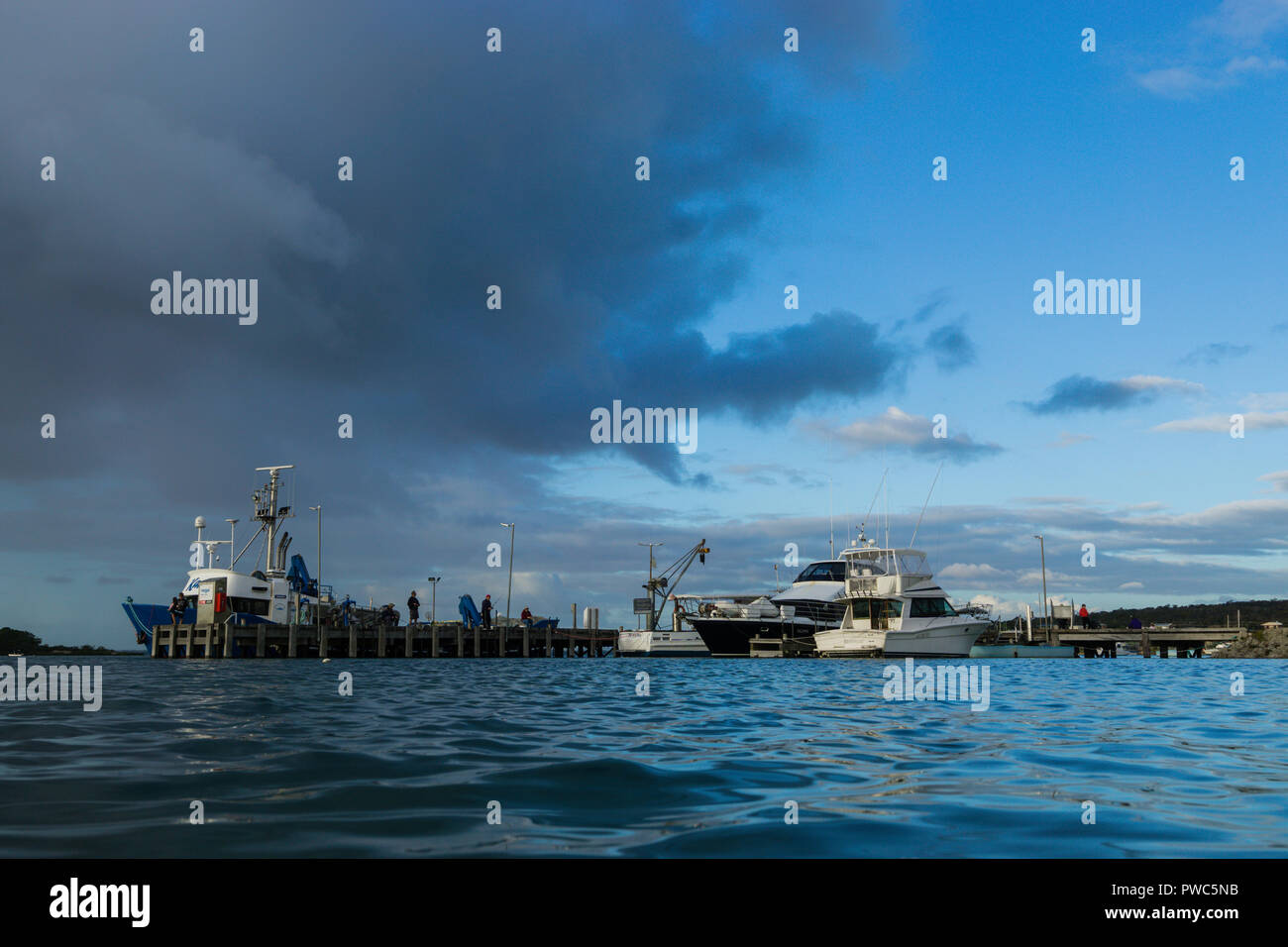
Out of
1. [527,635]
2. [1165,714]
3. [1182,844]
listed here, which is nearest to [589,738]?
[1182,844]

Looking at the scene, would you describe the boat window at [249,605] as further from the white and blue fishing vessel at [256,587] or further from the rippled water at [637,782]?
the rippled water at [637,782]

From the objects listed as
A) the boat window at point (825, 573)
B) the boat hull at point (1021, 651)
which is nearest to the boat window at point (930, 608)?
the boat hull at point (1021, 651)

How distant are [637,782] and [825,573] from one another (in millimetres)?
77612

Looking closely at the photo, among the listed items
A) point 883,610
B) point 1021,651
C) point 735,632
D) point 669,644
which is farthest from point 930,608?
point 669,644

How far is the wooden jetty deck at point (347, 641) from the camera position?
213ft

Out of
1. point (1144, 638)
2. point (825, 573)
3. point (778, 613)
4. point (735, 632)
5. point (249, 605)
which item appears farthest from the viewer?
point (825, 573)

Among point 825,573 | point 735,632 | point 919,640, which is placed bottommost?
point 735,632

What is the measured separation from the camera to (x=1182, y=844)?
253 inches

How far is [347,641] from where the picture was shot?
72.4m

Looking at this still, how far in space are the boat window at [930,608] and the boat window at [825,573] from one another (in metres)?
24.0

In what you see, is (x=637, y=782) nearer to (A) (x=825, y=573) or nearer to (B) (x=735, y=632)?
(B) (x=735, y=632)

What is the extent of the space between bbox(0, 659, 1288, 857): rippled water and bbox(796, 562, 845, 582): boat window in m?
66.5

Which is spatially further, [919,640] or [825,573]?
[825,573]
